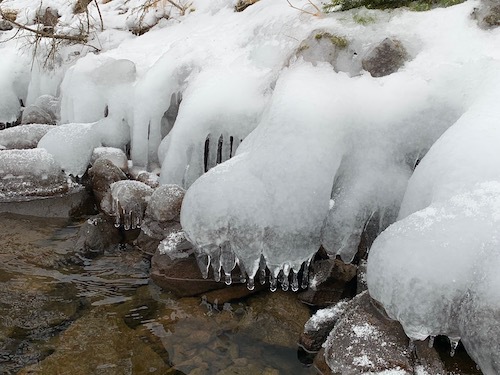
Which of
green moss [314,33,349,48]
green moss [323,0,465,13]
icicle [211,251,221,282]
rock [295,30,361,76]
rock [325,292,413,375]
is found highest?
green moss [323,0,465,13]

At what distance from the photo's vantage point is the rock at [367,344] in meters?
2.20

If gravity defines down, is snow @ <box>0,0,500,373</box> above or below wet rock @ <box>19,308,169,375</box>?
above

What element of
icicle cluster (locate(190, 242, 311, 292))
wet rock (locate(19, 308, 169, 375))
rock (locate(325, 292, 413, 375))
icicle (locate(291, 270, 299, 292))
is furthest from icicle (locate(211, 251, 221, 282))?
rock (locate(325, 292, 413, 375))

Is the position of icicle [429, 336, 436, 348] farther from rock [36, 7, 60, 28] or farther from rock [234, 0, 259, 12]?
rock [36, 7, 60, 28]

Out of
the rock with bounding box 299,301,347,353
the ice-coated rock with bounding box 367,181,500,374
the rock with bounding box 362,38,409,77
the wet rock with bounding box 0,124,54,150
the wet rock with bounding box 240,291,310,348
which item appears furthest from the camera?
the wet rock with bounding box 0,124,54,150

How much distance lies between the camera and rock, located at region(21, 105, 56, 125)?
242 inches

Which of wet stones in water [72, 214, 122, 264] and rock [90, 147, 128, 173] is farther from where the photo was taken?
rock [90, 147, 128, 173]

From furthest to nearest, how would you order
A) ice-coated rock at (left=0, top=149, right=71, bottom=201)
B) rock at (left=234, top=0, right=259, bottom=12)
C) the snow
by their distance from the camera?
rock at (left=234, top=0, right=259, bottom=12) → ice-coated rock at (left=0, top=149, right=71, bottom=201) → the snow

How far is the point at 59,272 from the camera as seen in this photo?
3.57m

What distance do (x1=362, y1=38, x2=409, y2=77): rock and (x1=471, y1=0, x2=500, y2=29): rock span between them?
20.8 inches

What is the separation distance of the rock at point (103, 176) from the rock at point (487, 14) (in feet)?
11.1

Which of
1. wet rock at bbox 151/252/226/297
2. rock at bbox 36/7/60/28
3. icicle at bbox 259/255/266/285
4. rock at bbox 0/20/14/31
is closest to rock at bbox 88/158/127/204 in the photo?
wet rock at bbox 151/252/226/297

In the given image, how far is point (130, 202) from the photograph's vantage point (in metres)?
4.10

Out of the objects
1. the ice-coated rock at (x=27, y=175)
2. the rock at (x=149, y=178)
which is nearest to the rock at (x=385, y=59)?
the rock at (x=149, y=178)
